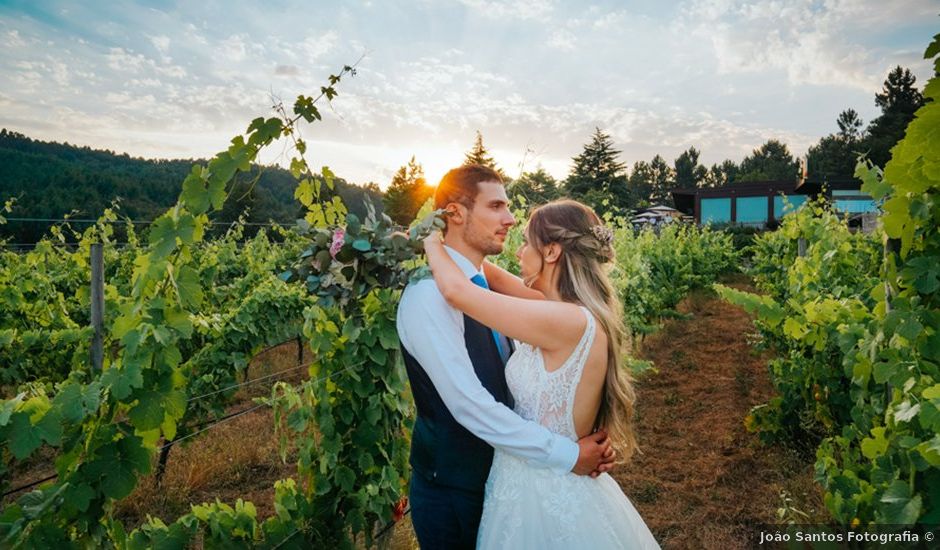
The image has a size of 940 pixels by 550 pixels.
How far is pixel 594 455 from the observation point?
200 cm

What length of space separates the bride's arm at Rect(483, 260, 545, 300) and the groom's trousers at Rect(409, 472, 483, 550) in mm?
983

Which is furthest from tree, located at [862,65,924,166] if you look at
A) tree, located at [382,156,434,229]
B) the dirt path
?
the dirt path

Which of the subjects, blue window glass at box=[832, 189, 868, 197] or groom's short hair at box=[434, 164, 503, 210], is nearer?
groom's short hair at box=[434, 164, 503, 210]

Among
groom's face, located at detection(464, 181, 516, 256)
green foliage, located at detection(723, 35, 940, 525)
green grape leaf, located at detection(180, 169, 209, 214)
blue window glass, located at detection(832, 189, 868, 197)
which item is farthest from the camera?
blue window glass, located at detection(832, 189, 868, 197)

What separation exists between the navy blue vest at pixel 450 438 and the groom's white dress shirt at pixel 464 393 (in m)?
Result: 0.09

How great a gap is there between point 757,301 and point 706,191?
128 ft

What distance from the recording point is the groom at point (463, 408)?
187cm

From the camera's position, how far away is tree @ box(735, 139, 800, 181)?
273 ft

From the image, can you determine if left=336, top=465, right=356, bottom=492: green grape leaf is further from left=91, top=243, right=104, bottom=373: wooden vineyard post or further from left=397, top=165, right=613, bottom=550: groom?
left=91, top=243, right=104, bottom=373: wooden vineyard post

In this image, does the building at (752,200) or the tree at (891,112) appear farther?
the tree at (891,112)

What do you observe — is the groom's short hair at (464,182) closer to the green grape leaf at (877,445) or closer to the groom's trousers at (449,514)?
the groom's trousers at (449,514)

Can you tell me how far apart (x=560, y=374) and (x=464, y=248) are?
0.69 meters

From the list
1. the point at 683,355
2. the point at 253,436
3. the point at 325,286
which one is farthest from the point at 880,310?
the point at 683,355

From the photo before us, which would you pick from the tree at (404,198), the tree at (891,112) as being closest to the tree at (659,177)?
the tree at (891,112)
